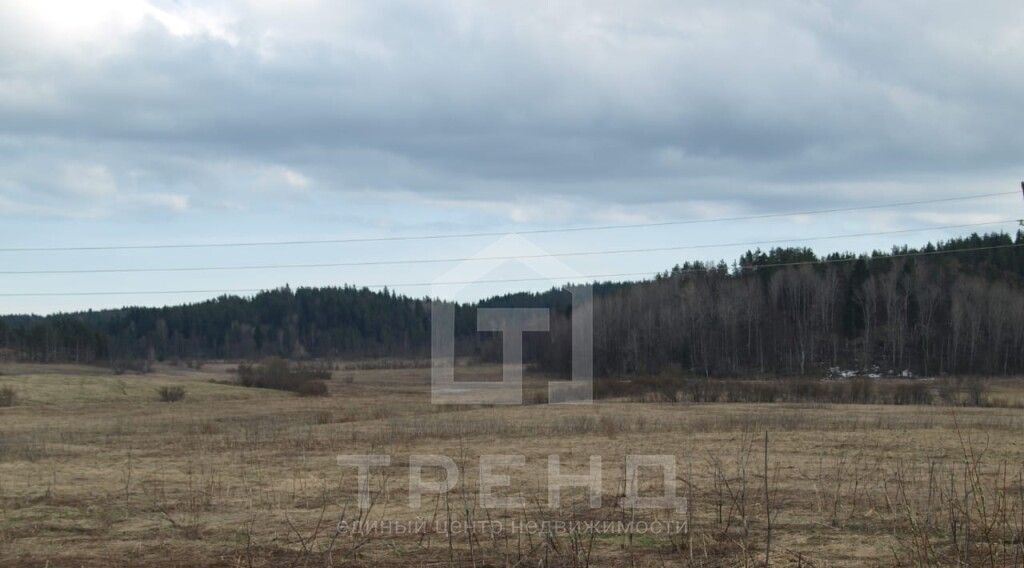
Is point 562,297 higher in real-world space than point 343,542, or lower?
higher

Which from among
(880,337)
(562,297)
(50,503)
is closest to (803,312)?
(880,337)

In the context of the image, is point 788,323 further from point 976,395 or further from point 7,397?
point 7,397

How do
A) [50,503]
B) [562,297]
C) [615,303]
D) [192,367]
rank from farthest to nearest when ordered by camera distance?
[192,367], [615,303], [562,297], [50,503]

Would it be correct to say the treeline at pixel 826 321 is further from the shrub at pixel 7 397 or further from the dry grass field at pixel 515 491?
the dry grass field at pixel 515 491

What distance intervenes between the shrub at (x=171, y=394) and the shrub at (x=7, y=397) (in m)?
8.29

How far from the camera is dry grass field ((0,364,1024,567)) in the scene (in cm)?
863

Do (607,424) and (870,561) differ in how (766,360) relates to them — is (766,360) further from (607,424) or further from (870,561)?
(870,561)

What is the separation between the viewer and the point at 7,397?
4659 centimetres

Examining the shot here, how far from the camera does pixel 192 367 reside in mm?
101312

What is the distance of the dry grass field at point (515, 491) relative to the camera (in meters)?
8.63

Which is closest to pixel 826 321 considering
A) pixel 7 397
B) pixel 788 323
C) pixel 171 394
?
pixel 788 323

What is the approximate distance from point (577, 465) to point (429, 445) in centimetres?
605
